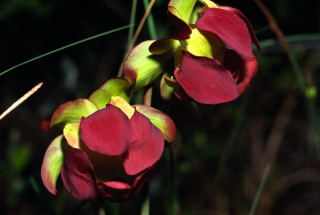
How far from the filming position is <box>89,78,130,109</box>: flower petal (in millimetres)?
678

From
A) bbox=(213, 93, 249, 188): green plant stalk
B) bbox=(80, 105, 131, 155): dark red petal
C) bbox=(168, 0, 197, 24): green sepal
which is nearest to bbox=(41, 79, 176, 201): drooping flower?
bbox=(80, 105, 131, 155): dark red petal

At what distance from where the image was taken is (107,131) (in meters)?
0.61

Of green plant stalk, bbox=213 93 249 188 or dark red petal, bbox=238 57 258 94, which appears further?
green plant stalk, bbox=213 93 249 188

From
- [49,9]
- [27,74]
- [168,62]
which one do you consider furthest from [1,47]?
[168,62]

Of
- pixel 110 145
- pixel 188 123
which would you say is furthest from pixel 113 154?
pixel 188 123

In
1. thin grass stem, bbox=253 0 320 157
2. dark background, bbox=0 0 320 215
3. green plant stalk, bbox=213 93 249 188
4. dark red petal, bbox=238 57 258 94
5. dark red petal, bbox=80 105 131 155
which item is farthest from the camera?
dark background, bbox=0 0 320 215

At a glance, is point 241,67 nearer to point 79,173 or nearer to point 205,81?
point 205,81

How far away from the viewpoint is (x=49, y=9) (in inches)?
73.6

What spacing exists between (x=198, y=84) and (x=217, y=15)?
0.08 metres

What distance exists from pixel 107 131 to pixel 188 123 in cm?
145

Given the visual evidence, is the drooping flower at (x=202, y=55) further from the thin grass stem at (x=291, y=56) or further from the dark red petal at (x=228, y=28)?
the thin grass stem at (x=291, y=56)

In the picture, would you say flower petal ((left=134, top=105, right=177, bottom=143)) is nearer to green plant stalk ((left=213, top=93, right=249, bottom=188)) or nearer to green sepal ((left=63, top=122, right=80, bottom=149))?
green sepal ((left=63, top=122, right=80, bottom=149))

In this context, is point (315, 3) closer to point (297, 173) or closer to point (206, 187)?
point (297, 173)

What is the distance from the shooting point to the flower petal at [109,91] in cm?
68
